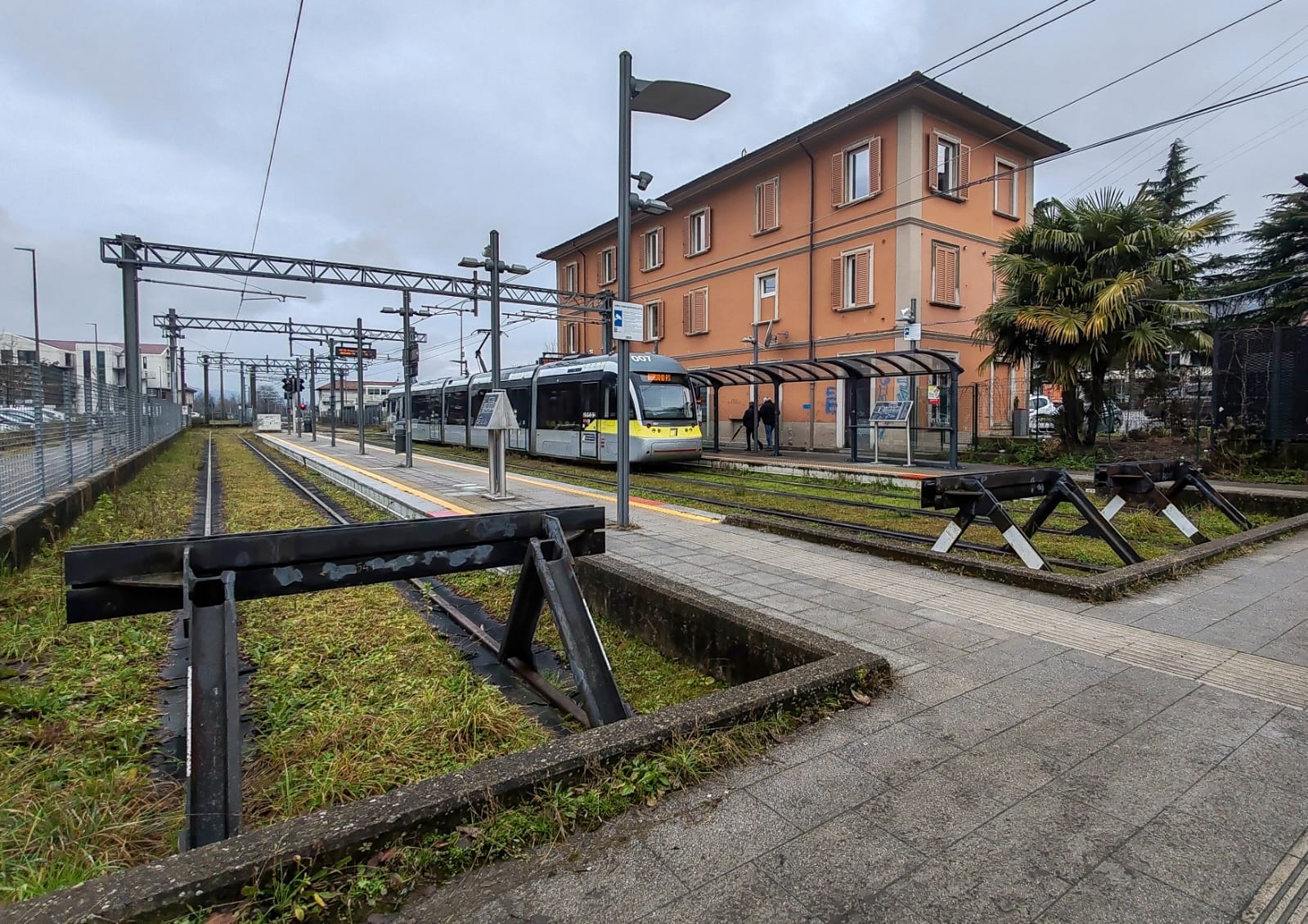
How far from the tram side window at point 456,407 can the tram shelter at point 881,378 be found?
10.5 m

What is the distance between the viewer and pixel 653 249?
33.2 metres

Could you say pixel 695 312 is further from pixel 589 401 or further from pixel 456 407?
pixel 589 401

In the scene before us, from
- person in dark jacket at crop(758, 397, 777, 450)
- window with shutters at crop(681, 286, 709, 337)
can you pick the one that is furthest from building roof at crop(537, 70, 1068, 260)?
person in dark jacket at crop(758, 397, 777, 450)

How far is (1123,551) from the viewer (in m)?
6.24

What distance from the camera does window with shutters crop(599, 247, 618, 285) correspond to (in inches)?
1420

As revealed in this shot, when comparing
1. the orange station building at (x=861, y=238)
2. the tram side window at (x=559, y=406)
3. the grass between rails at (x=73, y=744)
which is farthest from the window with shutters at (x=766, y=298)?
the grass between rails at (x=73, y=744)

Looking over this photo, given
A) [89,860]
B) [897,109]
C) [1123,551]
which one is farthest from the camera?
[897,109]

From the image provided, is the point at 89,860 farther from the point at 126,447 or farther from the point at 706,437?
the point at 706,437

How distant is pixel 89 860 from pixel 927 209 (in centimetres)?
2405

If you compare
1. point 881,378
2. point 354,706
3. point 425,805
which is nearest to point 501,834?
point 425,805

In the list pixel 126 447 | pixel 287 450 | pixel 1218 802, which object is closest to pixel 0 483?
pixel 1218 802

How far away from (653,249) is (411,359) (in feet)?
54.1

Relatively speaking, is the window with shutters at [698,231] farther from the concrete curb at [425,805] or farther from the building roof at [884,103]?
the concrete curb at [425,805]

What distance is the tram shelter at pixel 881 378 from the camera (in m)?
16.4
